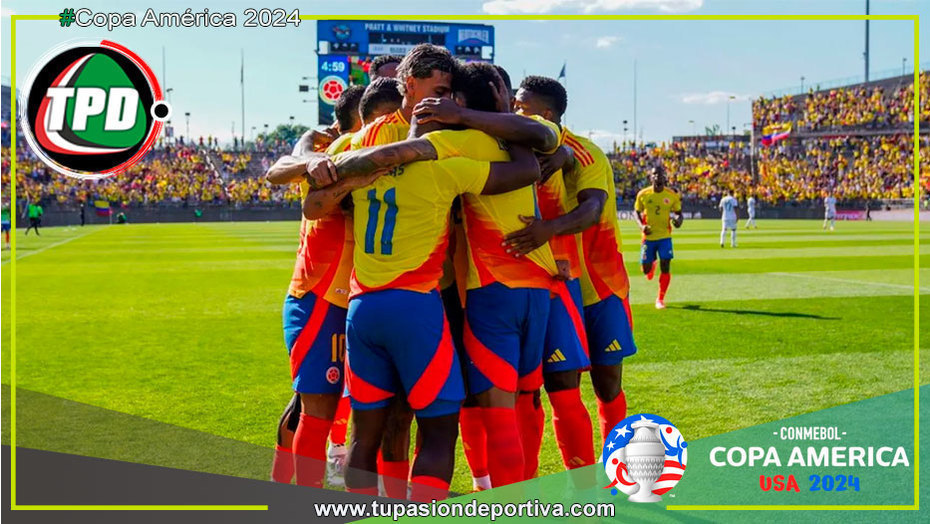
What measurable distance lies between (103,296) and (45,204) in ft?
130

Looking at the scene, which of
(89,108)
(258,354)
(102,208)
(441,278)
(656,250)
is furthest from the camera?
Answer: (102,208)

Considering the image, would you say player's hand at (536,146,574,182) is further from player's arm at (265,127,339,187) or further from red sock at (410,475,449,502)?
red sock at (410,475,449,502)

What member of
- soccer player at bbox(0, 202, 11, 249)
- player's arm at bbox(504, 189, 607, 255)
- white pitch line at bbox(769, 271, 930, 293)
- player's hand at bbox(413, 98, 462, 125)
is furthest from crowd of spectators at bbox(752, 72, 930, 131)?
player's hand at bbox(413, 98, 462, 125)

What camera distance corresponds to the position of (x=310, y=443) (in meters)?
4.37

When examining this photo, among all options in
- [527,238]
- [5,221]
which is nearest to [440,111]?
[527,238]

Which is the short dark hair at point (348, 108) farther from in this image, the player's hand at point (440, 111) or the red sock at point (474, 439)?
the red sock at point (474, 439)

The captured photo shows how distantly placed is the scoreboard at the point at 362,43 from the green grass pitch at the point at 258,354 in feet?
86.2

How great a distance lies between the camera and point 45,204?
4981 cm

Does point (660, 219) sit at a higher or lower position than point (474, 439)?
higher

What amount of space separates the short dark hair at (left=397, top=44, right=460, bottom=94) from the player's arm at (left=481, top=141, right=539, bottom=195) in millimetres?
446

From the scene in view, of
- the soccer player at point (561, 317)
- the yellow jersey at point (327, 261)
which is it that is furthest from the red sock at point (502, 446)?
the yellow jersey at point (327, 261)

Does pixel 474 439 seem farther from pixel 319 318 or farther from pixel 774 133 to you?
pixel 774 133

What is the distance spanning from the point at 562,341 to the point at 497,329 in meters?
0.55

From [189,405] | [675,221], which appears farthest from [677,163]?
[189,405]
